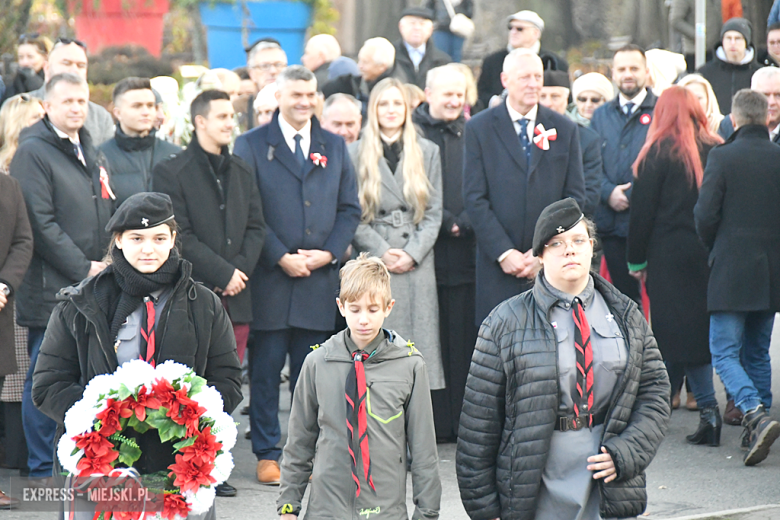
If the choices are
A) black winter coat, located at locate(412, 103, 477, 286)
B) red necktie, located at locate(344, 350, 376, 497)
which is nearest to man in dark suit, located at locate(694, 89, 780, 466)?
black winter coat, located at locate(412, 103, 477, 286)

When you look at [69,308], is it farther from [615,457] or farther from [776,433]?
[776,433]

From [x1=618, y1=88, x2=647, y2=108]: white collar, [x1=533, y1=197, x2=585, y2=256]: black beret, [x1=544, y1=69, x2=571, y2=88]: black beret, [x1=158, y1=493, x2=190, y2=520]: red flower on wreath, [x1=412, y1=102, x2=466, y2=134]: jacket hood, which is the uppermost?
[x1=544, y1=69, x2=571, y2=88]: black beret

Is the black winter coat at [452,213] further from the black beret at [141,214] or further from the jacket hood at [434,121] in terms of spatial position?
the black beret at [141,214]

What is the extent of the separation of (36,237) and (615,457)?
155 inches

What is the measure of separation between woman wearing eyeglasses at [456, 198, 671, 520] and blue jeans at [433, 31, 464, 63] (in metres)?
9.12

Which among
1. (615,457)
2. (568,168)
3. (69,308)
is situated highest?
(568,168)

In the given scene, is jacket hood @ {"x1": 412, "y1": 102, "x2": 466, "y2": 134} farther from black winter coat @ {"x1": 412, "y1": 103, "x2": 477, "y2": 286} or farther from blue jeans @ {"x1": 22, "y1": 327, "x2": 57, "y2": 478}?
blue jeans @ {"x1": 22, "y1": 327, "x2": 57, "y2": 478}

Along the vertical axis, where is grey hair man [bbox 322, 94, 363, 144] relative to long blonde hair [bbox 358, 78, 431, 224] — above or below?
above

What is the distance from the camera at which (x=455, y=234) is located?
7.46 metres

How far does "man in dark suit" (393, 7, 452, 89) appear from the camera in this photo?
1105cm

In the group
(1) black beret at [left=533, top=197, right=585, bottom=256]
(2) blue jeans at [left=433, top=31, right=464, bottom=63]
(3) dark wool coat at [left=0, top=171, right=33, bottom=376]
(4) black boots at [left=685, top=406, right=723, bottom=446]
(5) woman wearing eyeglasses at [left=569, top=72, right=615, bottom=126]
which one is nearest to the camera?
(1) black beret at [left=533, top=197, right=585, bottom=256]

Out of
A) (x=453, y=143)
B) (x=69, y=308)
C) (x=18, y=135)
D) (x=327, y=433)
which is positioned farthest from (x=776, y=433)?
(x=18, y=135)

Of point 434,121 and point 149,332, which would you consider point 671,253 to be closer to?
point 434,121

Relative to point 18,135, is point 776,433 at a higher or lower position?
lower
